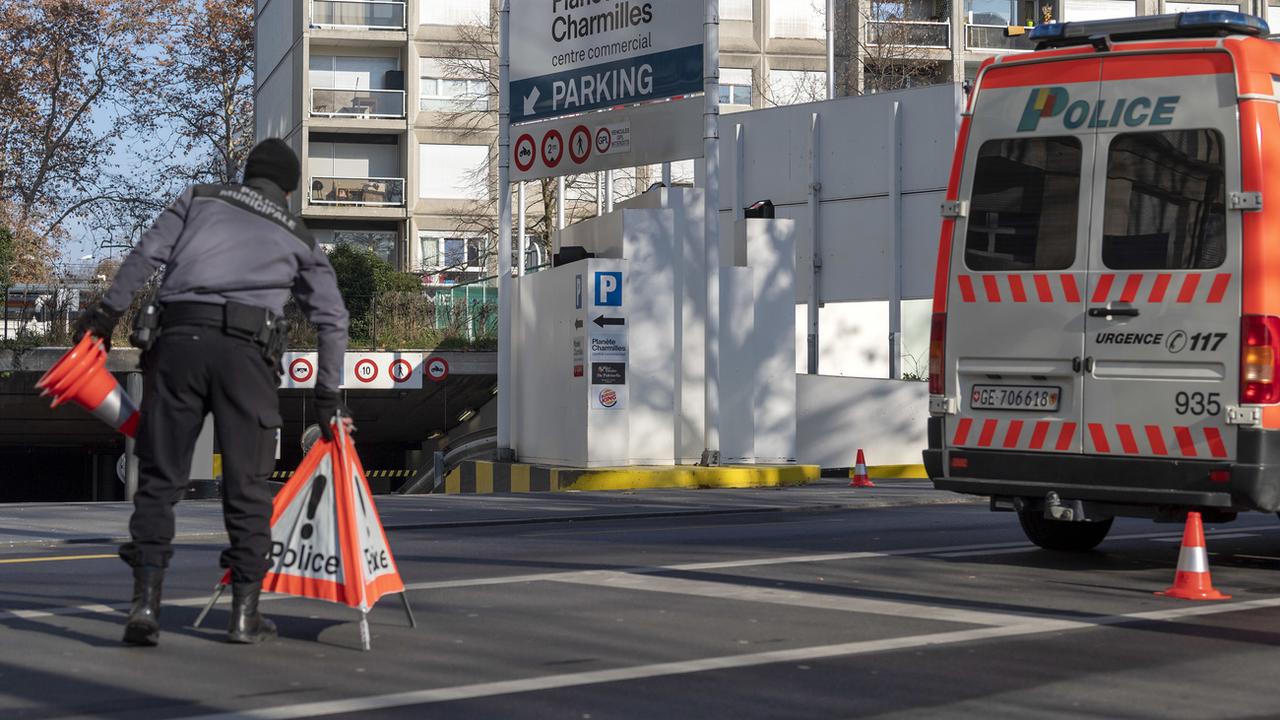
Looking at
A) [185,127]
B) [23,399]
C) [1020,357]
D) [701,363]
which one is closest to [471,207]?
[185,127]

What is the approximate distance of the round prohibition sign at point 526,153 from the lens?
20.6 metres

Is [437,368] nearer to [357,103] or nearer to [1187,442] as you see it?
[357,103]

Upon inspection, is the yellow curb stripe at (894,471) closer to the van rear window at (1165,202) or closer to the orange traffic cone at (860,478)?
the orange traffic cone at (860,478)

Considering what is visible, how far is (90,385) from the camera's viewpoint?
6324 mm

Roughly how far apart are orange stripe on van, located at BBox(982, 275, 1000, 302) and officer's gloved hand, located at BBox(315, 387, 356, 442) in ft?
14.6

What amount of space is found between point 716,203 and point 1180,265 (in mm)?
10647

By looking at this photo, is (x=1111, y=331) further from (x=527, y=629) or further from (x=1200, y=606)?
(x=527, y=629)

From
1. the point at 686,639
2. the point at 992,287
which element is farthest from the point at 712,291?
the point at 686,639

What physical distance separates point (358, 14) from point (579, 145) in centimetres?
3488

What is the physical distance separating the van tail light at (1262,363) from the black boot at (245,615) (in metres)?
Result: 5.15

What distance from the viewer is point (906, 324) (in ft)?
108

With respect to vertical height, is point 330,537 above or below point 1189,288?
below

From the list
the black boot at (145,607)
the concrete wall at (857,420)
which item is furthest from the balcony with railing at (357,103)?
the black boot at (145,607)

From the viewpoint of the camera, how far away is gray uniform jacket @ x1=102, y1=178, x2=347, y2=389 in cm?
627
